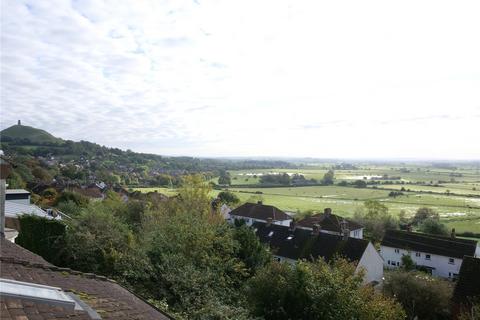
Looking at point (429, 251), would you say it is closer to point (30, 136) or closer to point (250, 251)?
point (250, 251)

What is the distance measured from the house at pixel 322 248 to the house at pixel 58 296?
25.1 m

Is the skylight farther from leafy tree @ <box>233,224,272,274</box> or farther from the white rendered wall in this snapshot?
the white rendered wall

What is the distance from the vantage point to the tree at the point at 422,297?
79.4ft

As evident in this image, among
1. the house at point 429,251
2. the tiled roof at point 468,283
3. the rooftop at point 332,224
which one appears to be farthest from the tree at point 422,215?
the tiled roof at point 468,283

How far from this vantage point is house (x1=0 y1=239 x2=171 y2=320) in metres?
3.84

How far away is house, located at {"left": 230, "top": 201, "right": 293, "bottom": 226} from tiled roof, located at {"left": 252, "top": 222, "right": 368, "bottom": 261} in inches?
466

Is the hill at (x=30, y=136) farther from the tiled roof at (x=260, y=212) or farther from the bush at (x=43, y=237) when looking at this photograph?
the bush at (x=43, y=237)

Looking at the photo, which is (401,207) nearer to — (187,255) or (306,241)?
(306,241)

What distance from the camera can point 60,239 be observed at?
19.5 meters

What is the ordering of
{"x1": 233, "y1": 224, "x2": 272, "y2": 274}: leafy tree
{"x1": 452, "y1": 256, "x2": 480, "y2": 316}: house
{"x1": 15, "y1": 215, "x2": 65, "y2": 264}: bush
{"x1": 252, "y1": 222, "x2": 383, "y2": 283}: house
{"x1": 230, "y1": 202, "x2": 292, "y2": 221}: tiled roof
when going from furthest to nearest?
{"x1": 230, "y1": 202, "x2": 292, "y2": 221}: tiled roof, {"x1": 252, "y1": 222, "x2": 383, "y2": 283}: house, {"x1": 233, "y1": 224, "x2": 272, "y2": 274}: leafy tree, {"x1": 452, "y1": 256, "x2": 480, "y2": 316}: house, {"x1": 15, "y1": 215, "x2": 65, "y2": 264}: bush

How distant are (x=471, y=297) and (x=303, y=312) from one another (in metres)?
14.0

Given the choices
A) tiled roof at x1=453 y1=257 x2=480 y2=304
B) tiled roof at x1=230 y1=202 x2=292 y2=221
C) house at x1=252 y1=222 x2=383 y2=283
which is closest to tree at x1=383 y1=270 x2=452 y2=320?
tiled roof at x1=453 y1=257 x2=480 y2=304

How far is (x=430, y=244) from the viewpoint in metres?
40.5

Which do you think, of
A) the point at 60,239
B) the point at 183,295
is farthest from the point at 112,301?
the point at 60,239
